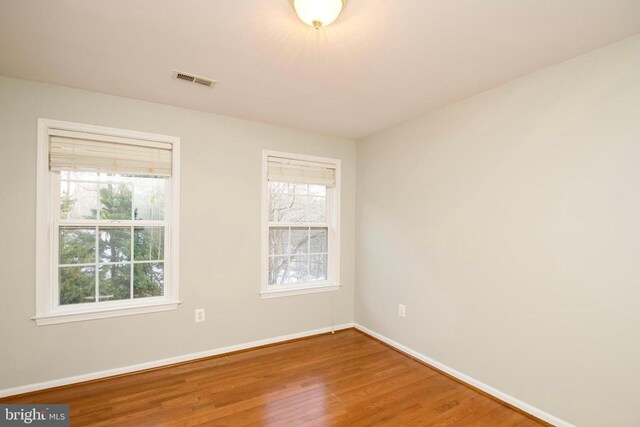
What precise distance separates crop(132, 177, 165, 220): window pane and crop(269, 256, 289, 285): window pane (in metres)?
1.25

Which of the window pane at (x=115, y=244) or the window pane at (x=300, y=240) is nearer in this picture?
the window pane at (x=115, y=244)

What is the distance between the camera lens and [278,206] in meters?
3.59

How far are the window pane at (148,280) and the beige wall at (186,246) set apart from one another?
0.67 ft

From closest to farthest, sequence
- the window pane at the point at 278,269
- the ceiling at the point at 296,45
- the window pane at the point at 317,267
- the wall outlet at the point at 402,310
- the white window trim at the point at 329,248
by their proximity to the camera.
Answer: the ceiling at the point at 296,45 → the wall outlet at the point at 402,310 → the white window trim at the point at 329,248 → the window pane at the point at 278,269 → the window pane at the point at 317,267

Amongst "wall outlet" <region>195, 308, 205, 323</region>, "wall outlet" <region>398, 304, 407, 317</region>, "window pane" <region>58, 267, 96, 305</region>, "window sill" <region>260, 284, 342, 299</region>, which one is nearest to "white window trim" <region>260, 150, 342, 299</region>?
"window sill" <region>260, 284, 342, 299</region>

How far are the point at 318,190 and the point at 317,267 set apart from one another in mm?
951

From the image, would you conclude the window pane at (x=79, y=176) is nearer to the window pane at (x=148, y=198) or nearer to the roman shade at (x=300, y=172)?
the window pane at (x=148, y=198)

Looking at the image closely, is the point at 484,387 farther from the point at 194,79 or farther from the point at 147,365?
the point at 194,79

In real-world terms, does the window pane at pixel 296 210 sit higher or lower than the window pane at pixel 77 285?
higher

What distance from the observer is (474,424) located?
210cm

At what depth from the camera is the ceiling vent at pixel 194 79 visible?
7.59 feet

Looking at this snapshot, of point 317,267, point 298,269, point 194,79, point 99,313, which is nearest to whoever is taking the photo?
point 194,79

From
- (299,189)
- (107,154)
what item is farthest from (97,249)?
(299,189)

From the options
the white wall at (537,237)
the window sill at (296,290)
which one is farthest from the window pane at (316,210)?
the white wall at (537,237)
